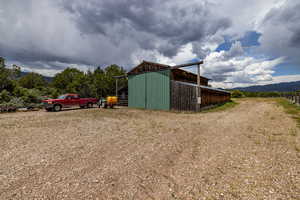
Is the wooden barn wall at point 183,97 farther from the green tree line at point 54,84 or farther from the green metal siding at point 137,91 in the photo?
the green tree line at point 54,84

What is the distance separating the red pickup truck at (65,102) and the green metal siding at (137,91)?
558 centimetres

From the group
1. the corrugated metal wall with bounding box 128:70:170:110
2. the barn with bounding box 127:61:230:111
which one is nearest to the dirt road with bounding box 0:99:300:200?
the barn with bounding box 127:61:230:111

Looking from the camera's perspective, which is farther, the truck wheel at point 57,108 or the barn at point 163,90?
the barn at point 163,90

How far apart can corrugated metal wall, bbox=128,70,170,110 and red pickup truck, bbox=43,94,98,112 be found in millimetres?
6035

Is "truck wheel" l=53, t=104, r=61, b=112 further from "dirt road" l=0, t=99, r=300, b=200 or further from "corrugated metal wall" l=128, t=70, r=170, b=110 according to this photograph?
"dirt road" l=0, t=99, r=300, b=200

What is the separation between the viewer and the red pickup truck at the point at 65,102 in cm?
1365

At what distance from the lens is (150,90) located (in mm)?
16906

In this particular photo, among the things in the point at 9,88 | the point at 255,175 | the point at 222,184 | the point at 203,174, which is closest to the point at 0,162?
the point at 203,174

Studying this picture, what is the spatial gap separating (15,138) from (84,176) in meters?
5.00

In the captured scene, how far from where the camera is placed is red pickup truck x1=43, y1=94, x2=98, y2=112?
13648 mm

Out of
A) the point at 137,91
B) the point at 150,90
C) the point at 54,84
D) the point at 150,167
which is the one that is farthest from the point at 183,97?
the point at 54,84

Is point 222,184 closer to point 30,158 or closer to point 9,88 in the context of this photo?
point 30,158

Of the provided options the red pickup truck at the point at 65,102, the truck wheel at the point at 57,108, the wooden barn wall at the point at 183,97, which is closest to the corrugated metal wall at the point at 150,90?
the wooden barn wall at the point at 183,97

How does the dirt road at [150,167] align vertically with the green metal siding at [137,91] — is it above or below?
below
